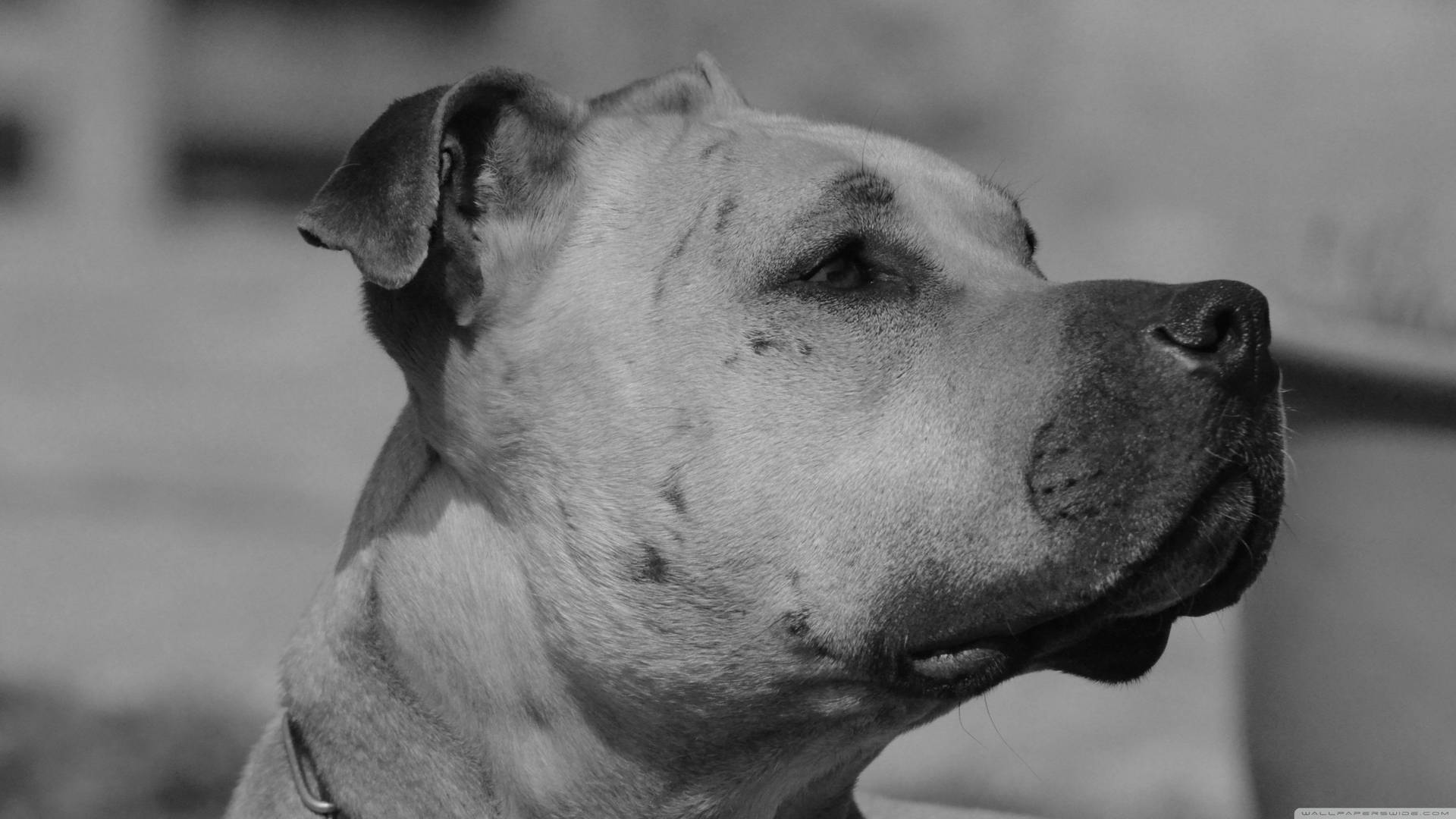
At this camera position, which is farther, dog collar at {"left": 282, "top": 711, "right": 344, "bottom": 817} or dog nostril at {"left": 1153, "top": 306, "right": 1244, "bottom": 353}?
dog collar at {"left": 282, "top": 711, "right": 344, "bottom": 817}

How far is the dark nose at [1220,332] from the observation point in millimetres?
2537

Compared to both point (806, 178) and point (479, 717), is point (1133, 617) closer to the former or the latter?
point (806, 178)

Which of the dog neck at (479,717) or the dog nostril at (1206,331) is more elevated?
the dog nostril at (1206,331)

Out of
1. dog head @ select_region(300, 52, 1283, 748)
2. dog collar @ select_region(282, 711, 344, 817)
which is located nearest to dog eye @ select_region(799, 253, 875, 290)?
dog head @ select_region(300, 52, 1283, 748)

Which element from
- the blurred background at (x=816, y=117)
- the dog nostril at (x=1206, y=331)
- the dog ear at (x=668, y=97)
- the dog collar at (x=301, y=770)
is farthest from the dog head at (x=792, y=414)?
the blurred background at (x=816, y=117)

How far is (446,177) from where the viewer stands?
303 centimetres

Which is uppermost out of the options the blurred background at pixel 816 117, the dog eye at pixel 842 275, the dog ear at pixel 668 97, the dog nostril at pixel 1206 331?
the dog ear at pixel 668 97

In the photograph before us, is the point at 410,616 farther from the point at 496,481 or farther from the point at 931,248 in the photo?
the point at 931,248

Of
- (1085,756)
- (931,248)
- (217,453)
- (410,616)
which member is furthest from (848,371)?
(217,453)

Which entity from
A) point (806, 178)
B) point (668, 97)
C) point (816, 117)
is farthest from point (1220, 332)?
point (816, 117)

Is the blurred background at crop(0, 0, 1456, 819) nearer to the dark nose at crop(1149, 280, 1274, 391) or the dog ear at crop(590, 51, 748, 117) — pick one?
the dark nose at crop(1149, 280, 1274, 391)

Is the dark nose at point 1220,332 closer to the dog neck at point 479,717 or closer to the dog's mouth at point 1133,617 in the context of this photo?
the dog's mouth at point 1133,617

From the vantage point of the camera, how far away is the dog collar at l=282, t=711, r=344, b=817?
115 inches

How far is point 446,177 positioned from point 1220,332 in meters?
1.47
